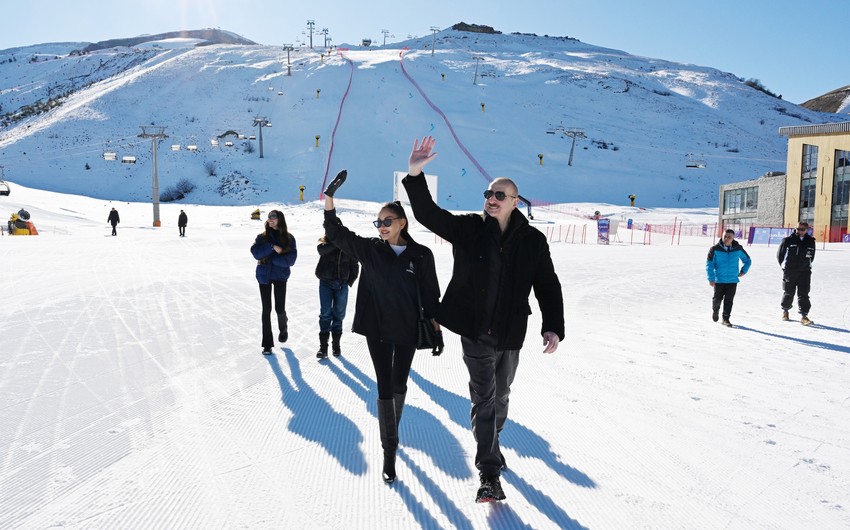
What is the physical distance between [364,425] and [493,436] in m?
1.54

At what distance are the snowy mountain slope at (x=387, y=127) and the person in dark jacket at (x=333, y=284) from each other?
38.4 metres

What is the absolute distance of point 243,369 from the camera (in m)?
5.93

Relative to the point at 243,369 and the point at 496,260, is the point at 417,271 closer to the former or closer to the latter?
the point at 496,260

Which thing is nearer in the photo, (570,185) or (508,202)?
(508,202)

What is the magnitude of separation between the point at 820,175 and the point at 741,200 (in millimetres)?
8095

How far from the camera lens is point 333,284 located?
6.25 m

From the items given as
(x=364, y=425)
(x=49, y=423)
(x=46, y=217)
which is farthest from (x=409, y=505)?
(x=46, y=217)

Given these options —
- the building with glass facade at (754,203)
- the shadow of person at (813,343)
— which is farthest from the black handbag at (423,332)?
the building with glass facade at (754,203)

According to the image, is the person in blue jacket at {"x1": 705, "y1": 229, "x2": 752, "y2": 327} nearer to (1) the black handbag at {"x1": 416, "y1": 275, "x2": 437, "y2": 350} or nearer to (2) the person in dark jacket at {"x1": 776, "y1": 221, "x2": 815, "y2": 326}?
(2) the person in dark jacket at {"x1": 776, "y1": 221, "x2": 815, "y2": 326}

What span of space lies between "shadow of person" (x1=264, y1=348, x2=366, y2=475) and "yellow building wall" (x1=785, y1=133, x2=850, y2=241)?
36.5 meters

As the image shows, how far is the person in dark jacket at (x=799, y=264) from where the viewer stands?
9.12 metres

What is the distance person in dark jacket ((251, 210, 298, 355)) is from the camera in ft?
20.1

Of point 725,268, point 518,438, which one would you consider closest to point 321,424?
point 518,438

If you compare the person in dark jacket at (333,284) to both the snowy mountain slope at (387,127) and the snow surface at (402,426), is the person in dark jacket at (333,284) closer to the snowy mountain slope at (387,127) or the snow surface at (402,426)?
the snow surface at (402,426)
